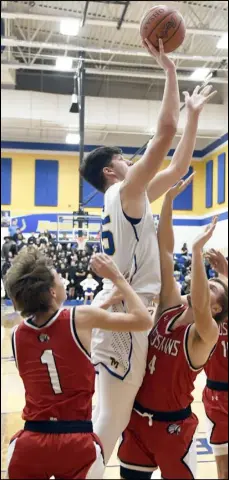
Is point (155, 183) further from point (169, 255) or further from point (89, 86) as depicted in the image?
point (89, 86)

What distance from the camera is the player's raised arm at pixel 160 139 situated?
1.43 metres

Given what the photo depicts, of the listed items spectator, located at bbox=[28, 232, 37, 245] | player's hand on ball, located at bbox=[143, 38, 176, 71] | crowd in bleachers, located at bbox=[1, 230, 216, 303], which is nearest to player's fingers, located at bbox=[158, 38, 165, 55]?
player's hand on ball, located at bbox=[143, 38, 176, 71]

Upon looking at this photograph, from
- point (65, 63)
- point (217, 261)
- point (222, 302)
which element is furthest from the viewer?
point (65, 63)

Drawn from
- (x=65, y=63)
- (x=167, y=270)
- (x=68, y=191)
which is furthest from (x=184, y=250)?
(x=65, y=63)

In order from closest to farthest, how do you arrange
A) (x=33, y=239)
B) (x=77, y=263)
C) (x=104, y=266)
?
(x=104, y=266)
(x=77, y=263)
(x=33, y=239)

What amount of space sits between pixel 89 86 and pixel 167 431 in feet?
5.17

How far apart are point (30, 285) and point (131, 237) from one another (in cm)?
37

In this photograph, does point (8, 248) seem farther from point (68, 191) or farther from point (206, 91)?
point (206, 91)

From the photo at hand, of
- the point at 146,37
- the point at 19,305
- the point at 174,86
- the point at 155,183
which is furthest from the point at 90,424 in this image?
the point at 146,37

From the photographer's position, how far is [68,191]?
7.42 ft

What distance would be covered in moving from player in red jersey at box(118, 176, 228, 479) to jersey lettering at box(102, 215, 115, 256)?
0.91ft

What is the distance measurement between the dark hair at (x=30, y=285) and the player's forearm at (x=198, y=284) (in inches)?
16.2

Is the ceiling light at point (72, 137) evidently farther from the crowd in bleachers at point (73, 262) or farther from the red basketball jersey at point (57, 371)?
the red basketball jersey at point (57, 371)

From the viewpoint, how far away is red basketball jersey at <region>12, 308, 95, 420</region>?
4.38ft
